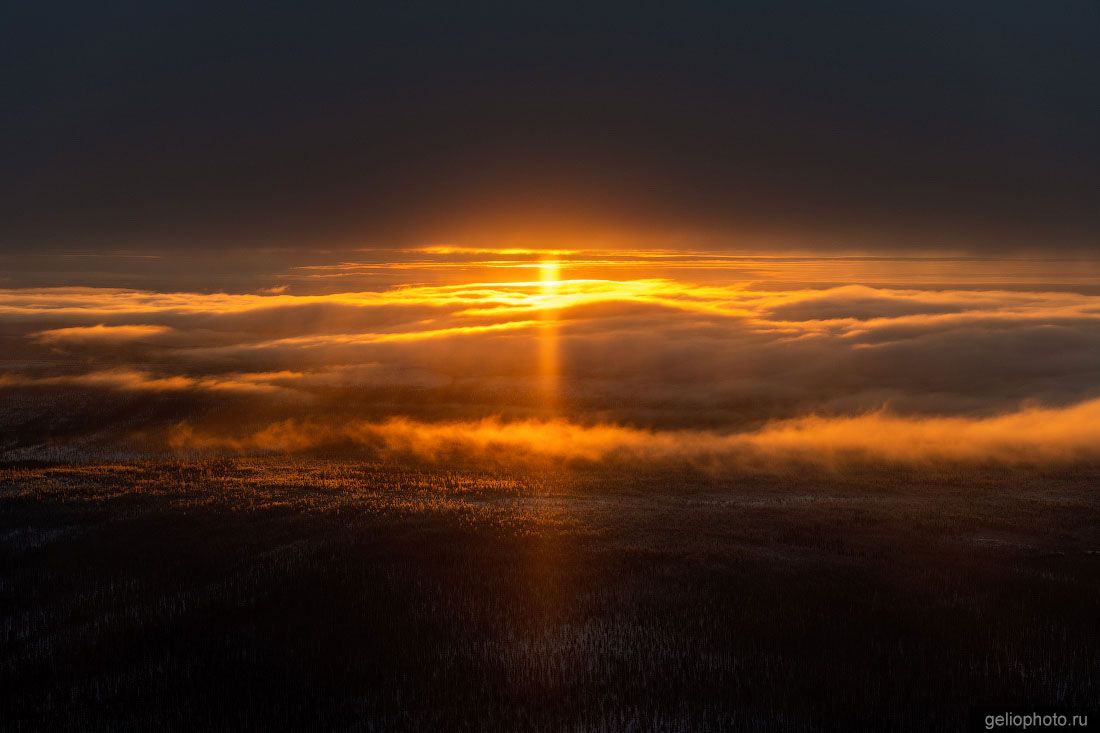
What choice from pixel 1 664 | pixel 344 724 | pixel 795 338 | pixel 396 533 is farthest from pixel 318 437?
pixel 795 338

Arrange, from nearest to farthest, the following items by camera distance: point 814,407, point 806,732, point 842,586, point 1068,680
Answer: point 806,732
point 1068,680
point 842,586
point 814,407

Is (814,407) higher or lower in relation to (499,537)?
lower

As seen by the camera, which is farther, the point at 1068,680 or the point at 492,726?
the point at 1068,680

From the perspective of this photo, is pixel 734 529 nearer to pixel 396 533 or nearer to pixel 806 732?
pixel 396 533

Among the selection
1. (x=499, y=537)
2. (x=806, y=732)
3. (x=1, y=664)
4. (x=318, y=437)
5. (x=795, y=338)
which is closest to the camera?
(x=806, y=732)

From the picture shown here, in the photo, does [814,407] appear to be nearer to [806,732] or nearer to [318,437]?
[318,437]

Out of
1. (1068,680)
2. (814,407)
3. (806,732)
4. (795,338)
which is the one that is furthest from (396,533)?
(795,338)
